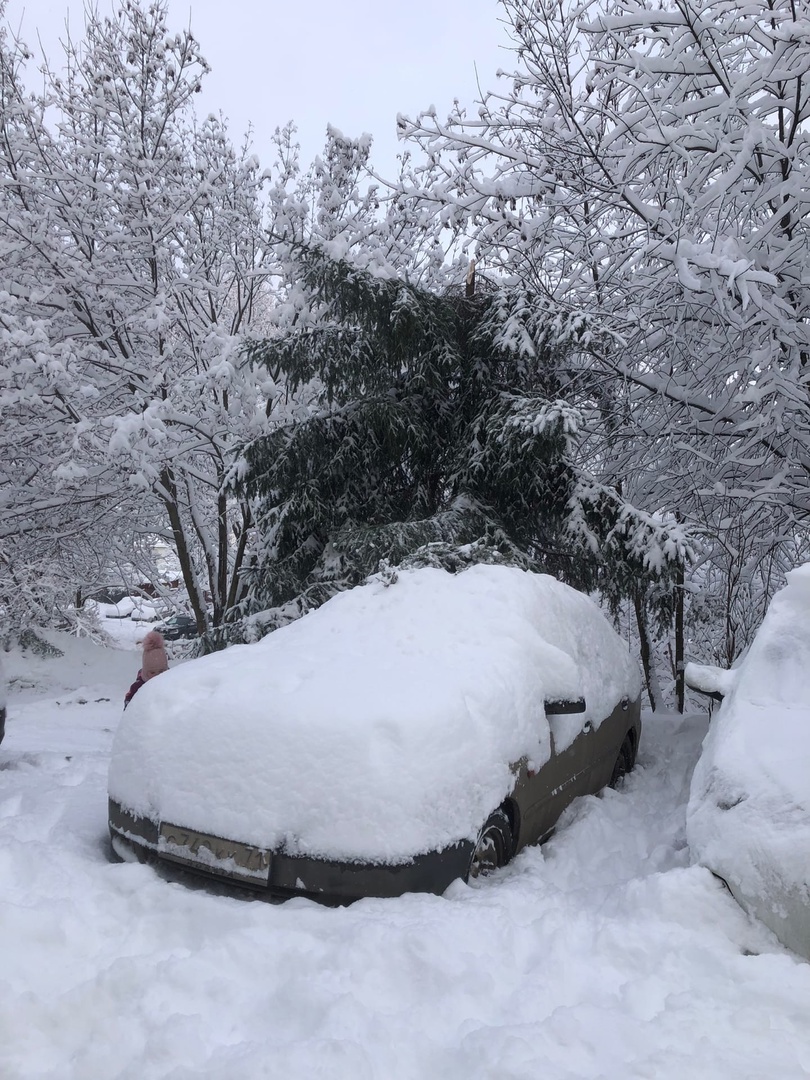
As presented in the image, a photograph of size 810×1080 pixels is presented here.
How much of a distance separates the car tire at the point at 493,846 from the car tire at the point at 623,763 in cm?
184

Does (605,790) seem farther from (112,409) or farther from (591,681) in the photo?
(112,409)

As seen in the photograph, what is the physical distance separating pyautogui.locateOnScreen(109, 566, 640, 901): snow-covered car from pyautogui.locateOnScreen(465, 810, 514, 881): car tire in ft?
0.03

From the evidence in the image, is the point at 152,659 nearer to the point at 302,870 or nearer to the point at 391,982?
the point at 302,870

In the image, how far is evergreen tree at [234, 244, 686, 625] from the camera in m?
7.43

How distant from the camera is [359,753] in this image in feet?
9.91

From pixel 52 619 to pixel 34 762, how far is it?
7351 mm

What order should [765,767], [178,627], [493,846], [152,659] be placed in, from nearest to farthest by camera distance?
[765,767]
[493,846]
[152,659]
[178,627]

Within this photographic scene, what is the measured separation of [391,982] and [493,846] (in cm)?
106

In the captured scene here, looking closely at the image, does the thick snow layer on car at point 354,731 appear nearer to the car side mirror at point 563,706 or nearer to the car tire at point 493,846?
the car side mirror at point 563,706

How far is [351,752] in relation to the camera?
3.03 m

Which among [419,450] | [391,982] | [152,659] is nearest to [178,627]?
[419,450]

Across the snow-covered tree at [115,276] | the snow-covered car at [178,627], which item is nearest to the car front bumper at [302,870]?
the snow-covered tree at [115,276]

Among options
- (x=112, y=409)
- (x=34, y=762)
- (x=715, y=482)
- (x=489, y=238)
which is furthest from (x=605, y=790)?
(x=112, y=409)

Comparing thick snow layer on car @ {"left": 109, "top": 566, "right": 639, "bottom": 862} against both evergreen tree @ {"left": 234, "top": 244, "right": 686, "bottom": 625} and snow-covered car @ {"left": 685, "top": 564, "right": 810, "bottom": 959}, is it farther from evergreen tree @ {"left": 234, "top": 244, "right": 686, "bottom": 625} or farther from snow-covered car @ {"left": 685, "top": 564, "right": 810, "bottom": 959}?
evergreen tree @ {"left": 234, "top": 244, "right": 686, "bottom": 625}
